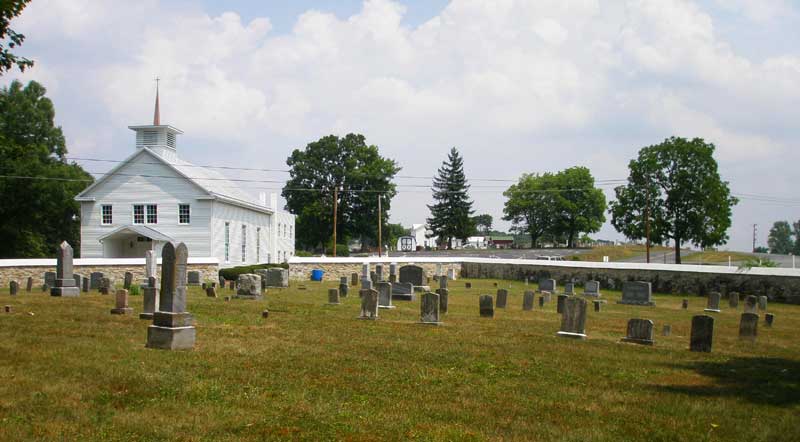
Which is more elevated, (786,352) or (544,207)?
(544,207)

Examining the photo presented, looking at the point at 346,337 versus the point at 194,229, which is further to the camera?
the point at 194,229

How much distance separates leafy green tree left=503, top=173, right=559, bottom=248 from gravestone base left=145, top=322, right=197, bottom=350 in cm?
8637

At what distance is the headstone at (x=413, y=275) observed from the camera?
31.9m

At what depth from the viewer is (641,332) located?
1530 cm

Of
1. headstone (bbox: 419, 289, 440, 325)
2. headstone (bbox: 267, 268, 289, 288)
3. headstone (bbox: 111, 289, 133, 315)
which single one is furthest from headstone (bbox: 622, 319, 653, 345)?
headstone (bbox: 267, 268, 289, 288)

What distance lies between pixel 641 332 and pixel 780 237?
497 feet

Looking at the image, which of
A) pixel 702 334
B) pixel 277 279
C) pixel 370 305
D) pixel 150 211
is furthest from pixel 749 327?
pixel 150 211

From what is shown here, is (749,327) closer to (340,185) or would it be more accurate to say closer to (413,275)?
(413,275)

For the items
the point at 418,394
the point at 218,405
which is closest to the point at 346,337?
the point at 418,394

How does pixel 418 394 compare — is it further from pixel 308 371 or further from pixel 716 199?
pixel 716 199

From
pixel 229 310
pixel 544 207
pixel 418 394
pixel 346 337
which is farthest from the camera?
pixel 544 207

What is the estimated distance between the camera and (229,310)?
18.8 metres

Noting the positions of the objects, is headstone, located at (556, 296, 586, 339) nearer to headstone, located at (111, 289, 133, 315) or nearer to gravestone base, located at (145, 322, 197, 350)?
gravestone base, located at (145, 322, 197, 350)

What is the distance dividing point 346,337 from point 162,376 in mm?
5006
